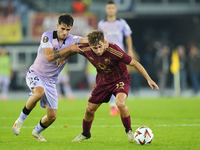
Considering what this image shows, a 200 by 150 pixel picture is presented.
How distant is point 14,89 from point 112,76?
16.2 m

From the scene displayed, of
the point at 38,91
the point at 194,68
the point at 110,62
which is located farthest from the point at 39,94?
the point at 194,68

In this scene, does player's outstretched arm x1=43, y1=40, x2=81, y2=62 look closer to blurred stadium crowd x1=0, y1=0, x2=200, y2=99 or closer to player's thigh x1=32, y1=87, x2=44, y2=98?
player's thigh x1=32, y1=87, x2=44, y2=98

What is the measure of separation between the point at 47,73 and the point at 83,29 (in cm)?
1626

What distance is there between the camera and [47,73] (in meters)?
6.45

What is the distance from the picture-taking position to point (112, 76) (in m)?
6.09

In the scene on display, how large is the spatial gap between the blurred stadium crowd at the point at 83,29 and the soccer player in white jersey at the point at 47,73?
11.7 meters

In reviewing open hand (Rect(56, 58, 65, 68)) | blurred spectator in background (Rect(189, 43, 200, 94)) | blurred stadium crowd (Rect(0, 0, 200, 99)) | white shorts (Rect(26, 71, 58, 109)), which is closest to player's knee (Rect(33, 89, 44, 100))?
white shorts (Rect(26, 71, 58, 109))

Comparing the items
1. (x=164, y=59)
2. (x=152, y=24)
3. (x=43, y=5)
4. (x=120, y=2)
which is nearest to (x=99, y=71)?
(x=120, y=2)

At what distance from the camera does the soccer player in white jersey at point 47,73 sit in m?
6.12

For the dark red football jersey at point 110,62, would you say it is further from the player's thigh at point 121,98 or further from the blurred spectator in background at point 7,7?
the blurred spectator in background at point 7,7

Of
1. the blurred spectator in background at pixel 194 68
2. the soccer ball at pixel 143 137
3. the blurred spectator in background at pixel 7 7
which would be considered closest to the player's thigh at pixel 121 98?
the soccer ball at pixel 143 137

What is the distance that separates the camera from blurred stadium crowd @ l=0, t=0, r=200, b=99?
2062 centimetres

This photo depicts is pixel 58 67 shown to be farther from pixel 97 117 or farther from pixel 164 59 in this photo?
pixel 164 59

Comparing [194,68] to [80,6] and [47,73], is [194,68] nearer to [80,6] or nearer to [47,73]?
[80,6]
